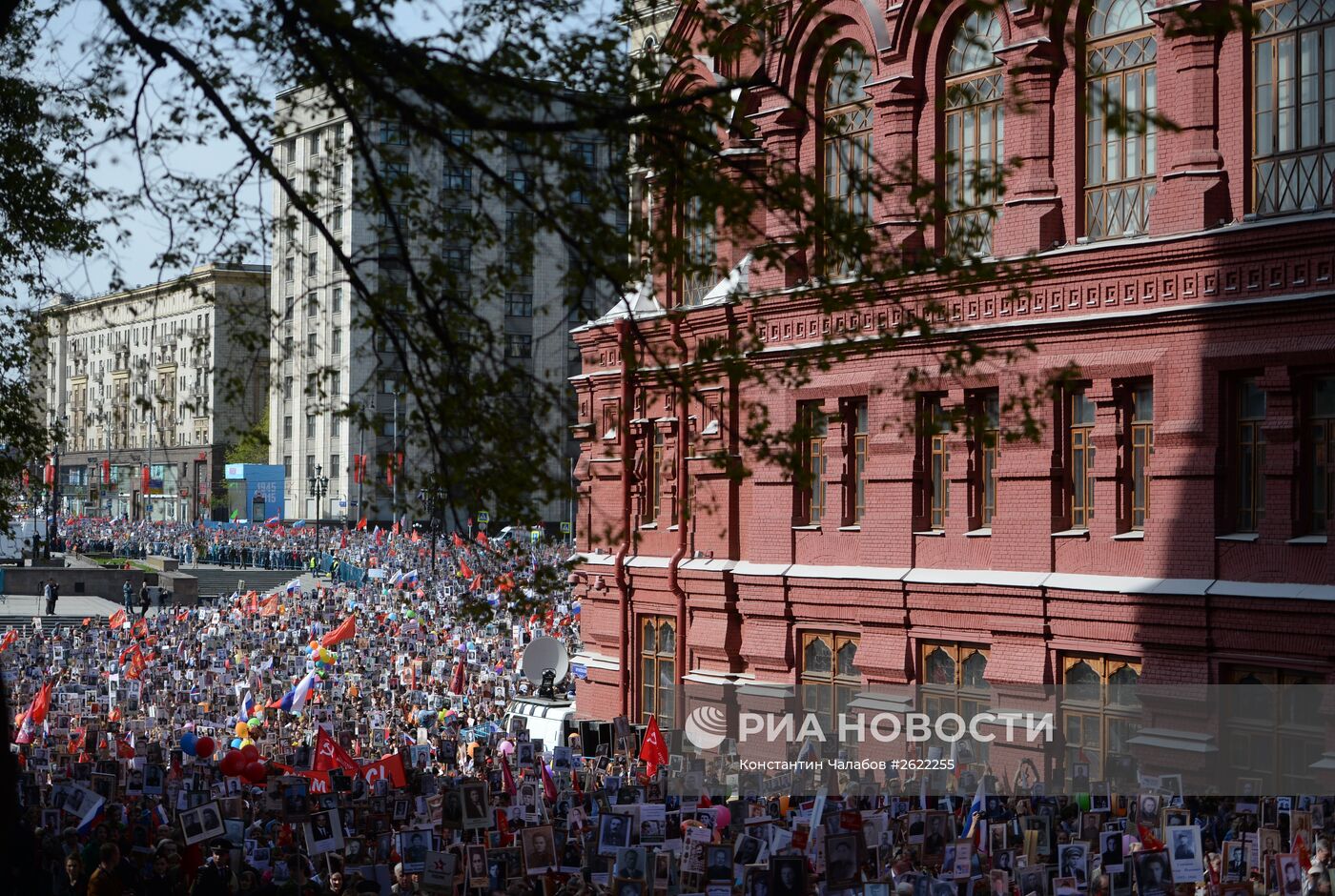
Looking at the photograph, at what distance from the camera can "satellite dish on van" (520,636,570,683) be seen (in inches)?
1516

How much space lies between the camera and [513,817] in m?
19.5

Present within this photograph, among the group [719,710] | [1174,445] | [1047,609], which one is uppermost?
[1174,445]

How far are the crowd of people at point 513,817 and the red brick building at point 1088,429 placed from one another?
6.08 ft

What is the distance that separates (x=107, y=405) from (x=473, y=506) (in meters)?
137

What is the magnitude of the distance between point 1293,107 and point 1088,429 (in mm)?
5479

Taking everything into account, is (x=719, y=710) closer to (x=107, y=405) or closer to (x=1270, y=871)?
(x=1270, y=871)

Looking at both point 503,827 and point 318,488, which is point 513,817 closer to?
point 503,827

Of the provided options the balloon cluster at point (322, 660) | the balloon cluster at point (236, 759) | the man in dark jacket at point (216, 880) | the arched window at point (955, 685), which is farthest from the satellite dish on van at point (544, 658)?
the man in dark jacket at point (216, 880)

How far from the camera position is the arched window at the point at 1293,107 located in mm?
23906

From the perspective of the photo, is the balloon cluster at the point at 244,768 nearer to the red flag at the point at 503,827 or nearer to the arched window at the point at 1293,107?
the red flag at the point at 503,827

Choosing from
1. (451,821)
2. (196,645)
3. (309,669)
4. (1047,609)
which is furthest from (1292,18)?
(196,645)

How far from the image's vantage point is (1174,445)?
2539cm

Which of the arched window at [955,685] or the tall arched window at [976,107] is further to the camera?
the tall arched window at [976,107]

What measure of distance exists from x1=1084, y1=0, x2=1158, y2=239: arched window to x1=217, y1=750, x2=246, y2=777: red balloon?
1425 cm
